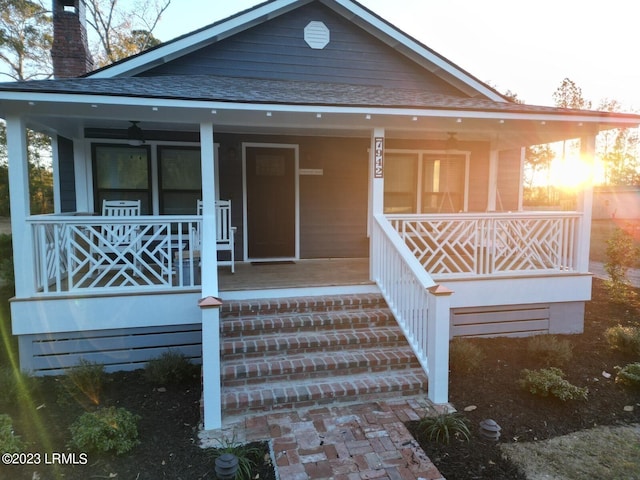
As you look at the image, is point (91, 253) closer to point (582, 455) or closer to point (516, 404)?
point (516, 404)

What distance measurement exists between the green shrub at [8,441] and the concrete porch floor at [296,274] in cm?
229

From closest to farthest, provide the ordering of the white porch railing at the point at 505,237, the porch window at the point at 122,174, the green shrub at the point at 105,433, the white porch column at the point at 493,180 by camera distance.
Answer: the green shrub at the point at 105,433
the white porch railing at the point at 505,237
the porch window at the point at 122,174
the white porch column at the point at 493,180

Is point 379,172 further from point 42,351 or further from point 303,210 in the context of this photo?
point 42,351

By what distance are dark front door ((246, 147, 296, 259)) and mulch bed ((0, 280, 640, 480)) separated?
324cm

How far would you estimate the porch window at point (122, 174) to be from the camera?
6.65 meters

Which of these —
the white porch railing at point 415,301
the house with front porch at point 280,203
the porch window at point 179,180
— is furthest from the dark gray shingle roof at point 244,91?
the white porch railing at point 415,301

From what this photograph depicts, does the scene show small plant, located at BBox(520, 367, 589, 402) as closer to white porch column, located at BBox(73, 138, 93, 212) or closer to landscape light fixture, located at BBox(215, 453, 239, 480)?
landscape light fixture, located at BBox(215, 453, 239, 480)

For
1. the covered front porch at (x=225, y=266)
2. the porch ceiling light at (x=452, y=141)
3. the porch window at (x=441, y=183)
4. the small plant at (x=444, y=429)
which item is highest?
the porch ceiling light at (x=452, y=141)

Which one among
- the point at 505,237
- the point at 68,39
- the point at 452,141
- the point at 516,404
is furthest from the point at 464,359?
the point at 68,39

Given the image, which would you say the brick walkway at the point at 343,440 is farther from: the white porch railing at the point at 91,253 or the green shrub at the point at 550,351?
the white porch railing at the point at 91,253

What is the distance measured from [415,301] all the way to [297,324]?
4.16 feet

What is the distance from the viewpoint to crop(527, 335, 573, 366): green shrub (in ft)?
15.5

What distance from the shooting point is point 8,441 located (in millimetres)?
2994

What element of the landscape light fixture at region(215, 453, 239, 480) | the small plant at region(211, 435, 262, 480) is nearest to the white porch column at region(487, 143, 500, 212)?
the small plant at region(211, 435, 262, 480)
